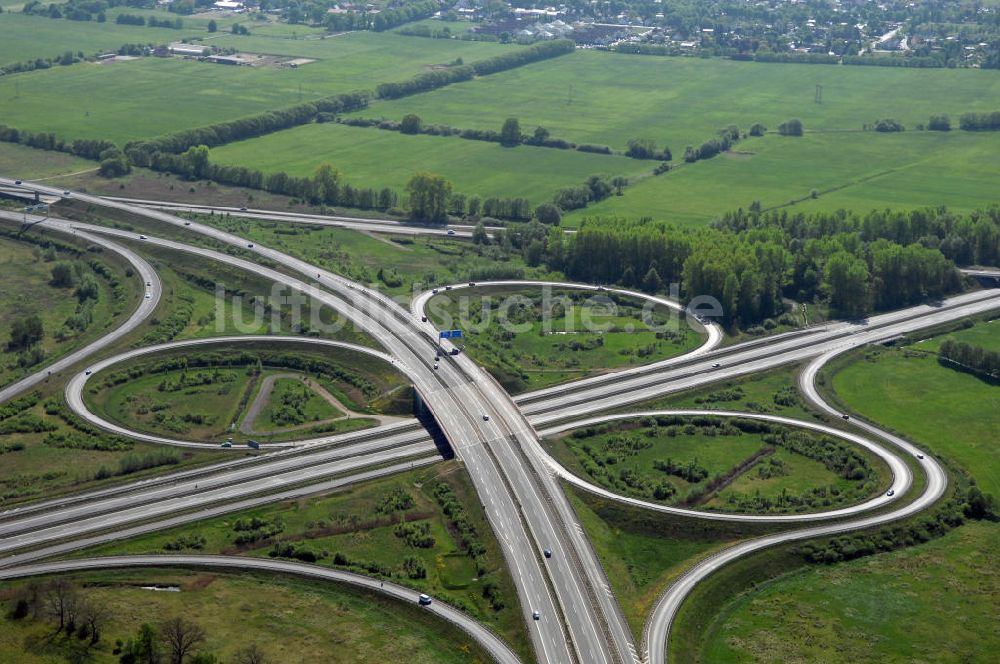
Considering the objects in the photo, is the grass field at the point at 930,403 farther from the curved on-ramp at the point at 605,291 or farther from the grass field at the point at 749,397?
the curved on-ramp at the point at 605,291

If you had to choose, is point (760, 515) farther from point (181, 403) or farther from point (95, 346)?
point (95, 346)

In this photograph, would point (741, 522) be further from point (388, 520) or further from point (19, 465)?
point (19, 465)

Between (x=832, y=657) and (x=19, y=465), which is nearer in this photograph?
(x=832, y=657)

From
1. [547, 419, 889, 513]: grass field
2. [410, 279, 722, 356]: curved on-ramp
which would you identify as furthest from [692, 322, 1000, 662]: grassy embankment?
[410, 279, 722, 356]: curved on-ramp

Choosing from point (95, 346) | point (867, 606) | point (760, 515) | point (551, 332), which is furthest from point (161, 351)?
point (867, 606)

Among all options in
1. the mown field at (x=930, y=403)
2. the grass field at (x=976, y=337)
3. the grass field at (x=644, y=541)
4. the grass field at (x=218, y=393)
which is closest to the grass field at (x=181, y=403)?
the grass field at (x=218, y=393)

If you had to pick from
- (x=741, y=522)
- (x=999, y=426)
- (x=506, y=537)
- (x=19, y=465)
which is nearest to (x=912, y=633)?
(x=741, y=522)
